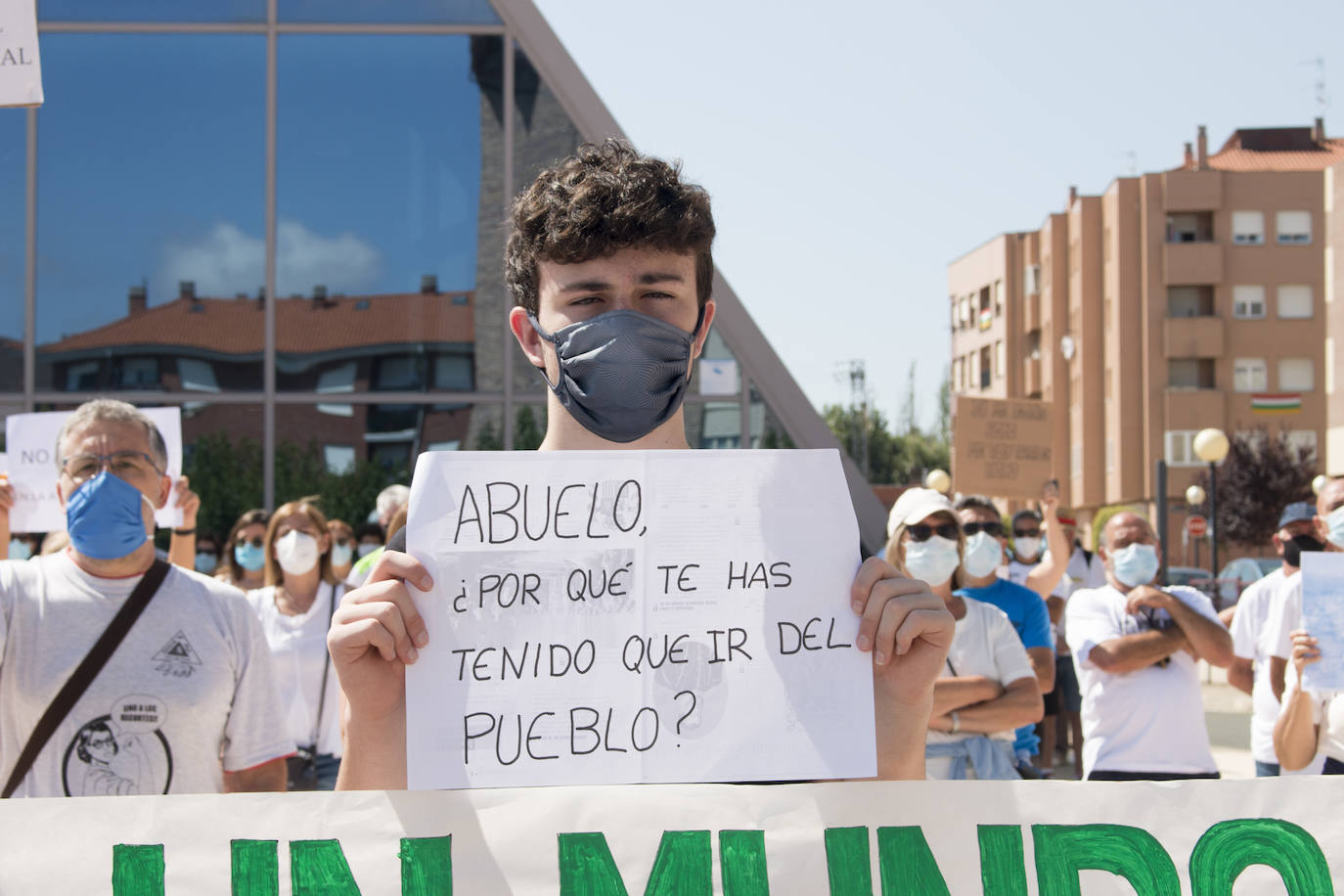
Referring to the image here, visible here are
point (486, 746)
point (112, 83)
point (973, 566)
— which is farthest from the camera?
point (112, 83)

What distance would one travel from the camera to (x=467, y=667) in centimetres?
186

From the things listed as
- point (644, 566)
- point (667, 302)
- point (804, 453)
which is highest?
point (667, 302)

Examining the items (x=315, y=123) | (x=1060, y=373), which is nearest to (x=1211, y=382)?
(x=1060, y=373)

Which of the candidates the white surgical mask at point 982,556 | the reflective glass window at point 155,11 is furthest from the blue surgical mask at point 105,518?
the reflective glass window at point 155,11

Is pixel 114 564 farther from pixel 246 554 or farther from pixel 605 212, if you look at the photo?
pixel 246 554

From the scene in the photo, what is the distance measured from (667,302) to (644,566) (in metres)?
0.42

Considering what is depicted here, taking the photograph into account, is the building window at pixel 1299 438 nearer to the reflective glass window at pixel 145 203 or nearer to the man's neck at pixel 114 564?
the reflective glass window at pixel 145 203

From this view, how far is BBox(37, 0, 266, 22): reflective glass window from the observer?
A: 10844 mm

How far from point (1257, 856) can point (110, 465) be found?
262 cm

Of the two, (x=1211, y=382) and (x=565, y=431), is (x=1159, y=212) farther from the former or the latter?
(x=565, y=431)

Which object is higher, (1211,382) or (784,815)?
(1211,382)

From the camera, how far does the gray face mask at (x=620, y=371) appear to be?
1994mm

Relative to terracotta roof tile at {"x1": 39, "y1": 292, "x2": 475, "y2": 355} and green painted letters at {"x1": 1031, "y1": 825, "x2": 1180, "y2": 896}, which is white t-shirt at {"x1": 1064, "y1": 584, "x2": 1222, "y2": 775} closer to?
green painted letters at {"x1": 1031, "y1": 825, "x2": 1180, "y2": 896}

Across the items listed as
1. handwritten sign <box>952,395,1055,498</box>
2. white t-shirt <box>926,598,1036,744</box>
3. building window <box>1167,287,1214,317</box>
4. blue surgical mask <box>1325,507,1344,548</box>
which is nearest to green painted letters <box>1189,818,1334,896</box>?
white t-shirt <box>926,598,1036,744</box>
